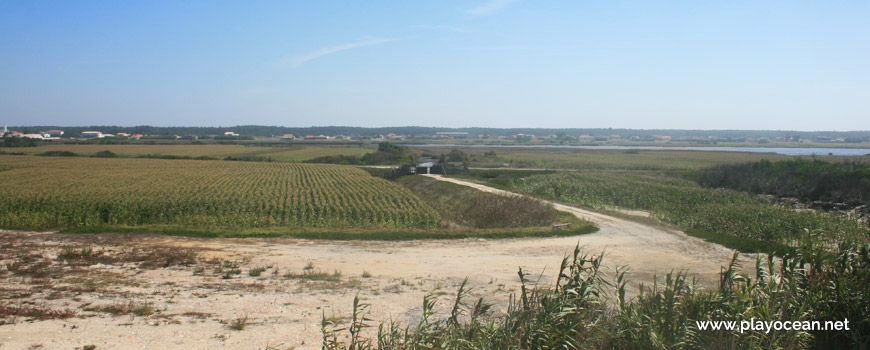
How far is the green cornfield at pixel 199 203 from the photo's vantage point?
25.7 m

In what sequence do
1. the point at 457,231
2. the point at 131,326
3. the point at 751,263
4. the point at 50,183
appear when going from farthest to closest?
the point at 50,183 → the point at 457,231 → the point at 751,263 → the point at 131,326

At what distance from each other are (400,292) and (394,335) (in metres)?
6.93

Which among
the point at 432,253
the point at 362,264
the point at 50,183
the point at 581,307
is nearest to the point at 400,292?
the point at 362,264

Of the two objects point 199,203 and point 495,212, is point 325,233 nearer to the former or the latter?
point 495,212

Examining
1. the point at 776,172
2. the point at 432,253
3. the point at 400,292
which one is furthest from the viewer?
the point at 776,172

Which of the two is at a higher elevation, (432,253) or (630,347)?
(630,347)

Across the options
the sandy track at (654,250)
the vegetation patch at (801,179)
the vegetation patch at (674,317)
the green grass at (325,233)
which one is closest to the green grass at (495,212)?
the sandy track at (654,250)

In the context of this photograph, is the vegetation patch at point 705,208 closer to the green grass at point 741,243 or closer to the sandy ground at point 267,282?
the green grass at point 741,243

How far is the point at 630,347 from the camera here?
6.18 meters

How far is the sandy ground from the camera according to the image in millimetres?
9909

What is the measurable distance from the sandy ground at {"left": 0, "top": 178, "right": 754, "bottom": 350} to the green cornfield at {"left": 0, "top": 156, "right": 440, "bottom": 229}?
4.17 metres

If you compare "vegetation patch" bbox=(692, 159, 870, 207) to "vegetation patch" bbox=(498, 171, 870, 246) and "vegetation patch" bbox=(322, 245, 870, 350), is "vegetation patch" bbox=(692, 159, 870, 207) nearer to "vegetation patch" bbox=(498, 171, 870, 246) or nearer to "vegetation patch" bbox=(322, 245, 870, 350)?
"vegetation patch" bbox=(498, 171, 870, 246)

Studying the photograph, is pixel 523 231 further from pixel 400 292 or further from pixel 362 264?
pixel 400 292

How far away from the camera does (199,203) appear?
29562 mm
